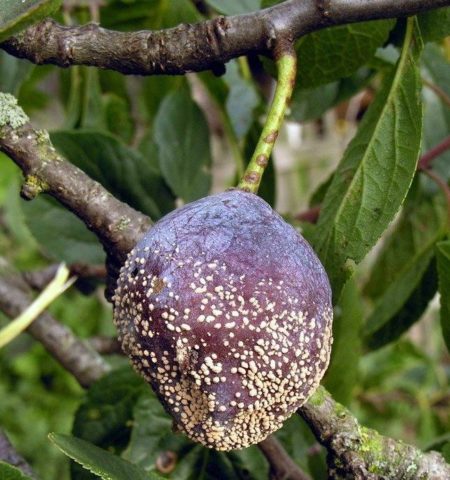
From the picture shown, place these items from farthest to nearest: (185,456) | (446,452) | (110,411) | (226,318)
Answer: (110,411), (185,456), (446,452), (226,318)

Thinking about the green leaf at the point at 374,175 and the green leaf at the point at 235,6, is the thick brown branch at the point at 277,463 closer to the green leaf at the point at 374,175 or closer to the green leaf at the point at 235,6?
the green leaf at the point at 374,175

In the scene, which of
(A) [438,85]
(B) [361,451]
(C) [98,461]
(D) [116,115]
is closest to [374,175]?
(B) [361,451]

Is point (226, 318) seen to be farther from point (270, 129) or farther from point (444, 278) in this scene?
point (444, 278)

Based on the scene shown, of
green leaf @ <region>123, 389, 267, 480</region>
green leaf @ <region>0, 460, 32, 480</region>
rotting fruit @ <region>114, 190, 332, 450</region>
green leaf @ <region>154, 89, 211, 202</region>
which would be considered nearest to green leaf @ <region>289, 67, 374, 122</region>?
green leaf @ <region>154, 89, 211, 202</region>

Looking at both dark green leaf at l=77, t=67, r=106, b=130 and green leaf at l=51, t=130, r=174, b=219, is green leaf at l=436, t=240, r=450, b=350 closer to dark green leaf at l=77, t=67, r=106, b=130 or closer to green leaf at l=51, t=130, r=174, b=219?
green leaf at l=51, t=130, r=174, b=219

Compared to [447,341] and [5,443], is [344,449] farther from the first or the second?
[5,443]

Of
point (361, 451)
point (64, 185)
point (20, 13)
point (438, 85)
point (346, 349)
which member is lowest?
point (346, 349)
